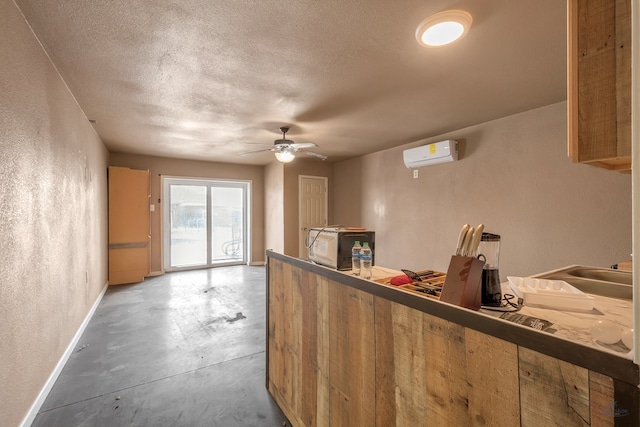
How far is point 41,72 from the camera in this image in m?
1.97

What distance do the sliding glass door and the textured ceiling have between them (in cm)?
281

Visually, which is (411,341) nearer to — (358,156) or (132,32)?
(132,32)

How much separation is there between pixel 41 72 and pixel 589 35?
3.02 meters

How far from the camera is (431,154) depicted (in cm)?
411

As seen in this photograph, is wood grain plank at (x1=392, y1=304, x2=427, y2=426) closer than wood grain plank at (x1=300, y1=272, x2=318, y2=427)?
Yes

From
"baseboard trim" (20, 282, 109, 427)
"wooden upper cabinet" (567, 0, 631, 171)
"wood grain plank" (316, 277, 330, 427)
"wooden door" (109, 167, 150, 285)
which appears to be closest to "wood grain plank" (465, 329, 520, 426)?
"wooden upper cabinet" (567, 0, 631, 171)

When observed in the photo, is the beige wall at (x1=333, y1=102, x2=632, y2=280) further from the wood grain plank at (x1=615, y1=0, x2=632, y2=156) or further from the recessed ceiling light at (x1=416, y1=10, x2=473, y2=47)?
the wood grain plank at (x1=615, y1=0, x2=632, y2=156)

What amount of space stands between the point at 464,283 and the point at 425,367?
0.31 m

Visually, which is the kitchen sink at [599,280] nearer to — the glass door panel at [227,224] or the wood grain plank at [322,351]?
the wood grain plank at [322,351]

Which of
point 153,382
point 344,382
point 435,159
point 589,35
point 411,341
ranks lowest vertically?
point 153,382

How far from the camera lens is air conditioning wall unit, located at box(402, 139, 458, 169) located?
3877 millimetres

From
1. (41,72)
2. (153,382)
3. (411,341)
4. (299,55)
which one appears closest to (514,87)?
(299,55)

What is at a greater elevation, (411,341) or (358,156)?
(358,156)

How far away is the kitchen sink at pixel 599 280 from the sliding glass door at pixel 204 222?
617 centimetres
